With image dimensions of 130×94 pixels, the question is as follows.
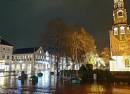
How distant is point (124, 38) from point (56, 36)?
39381 millimetres

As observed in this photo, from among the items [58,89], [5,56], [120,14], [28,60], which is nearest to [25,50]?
[28,60]

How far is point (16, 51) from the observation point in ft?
469

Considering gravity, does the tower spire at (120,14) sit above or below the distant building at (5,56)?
above

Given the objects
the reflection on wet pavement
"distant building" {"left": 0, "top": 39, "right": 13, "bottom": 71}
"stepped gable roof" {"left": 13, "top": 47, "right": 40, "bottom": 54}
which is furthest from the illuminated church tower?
the reflection on wet pavement

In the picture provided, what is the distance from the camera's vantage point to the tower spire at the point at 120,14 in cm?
9681

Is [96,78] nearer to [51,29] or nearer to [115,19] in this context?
[51,29]

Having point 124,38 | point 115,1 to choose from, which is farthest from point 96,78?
point 115,1

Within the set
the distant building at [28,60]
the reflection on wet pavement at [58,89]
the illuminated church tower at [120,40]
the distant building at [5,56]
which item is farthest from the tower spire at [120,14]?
the reflection on wet pavement at [58,89]

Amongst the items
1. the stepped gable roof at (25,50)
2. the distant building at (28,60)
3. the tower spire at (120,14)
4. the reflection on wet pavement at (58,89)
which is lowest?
the reflection on wet pavement at (58,89)

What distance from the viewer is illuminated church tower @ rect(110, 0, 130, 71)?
90.6m

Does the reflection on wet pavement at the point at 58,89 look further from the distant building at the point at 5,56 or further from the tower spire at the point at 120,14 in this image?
the distant building at the point at 5,56

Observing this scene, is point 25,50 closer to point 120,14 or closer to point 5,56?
point 5,56

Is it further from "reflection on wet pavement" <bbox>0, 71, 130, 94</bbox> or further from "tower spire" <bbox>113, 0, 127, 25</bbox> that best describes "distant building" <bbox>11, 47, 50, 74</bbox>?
"reflection on wet pavement" <bbox>0, 71, 130, 94</bbox>

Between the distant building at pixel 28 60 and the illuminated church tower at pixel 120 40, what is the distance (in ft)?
171
